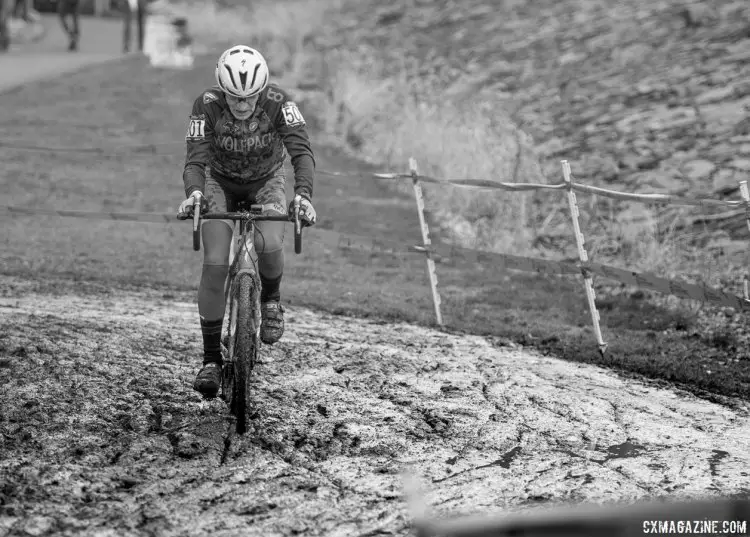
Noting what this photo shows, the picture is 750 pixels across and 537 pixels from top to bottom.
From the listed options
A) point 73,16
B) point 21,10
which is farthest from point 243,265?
point 21,10

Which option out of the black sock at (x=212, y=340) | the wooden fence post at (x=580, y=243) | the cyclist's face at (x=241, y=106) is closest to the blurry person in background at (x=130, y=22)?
the wooden fence post at (x=580, y=243)

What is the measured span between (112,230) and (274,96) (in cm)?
900

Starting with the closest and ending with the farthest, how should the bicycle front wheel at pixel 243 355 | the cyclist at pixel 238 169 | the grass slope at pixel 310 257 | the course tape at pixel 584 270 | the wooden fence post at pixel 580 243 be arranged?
the bicycle front wheel at pixel 243 355 → the cyclist at pixel 238 169 → the course tape at pixel 584 270 → the wooden fence post at pixel 580 243 → the grass slope at pixel 310 257

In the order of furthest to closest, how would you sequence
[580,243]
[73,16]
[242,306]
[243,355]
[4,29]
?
[73,16] < [4,29] < [580,243] < [242,306] < [243,355]

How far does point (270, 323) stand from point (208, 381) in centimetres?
63

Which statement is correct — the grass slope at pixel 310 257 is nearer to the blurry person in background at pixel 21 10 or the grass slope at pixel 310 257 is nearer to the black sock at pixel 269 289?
the black sock at pixel 269 289

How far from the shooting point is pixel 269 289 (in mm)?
6559

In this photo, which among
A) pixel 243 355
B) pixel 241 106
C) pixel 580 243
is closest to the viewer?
pixel 243 355

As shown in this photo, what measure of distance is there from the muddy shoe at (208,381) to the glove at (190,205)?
91 cm

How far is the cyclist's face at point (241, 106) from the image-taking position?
6.26m

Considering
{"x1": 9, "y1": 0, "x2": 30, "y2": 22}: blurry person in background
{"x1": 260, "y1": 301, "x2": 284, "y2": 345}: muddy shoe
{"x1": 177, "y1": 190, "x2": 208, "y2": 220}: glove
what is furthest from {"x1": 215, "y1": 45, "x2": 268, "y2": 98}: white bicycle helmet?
{"x1": 9, "y1": 0, "x2": 30, "y2": 22}: blurry person in background

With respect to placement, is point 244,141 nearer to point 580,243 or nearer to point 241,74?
point 241,74

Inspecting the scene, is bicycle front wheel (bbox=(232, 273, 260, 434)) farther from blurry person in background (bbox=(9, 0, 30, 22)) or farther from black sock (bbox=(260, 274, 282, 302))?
blurry person in background (bbox=(9, 0, 30, 22))

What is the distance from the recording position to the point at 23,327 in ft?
26.6
